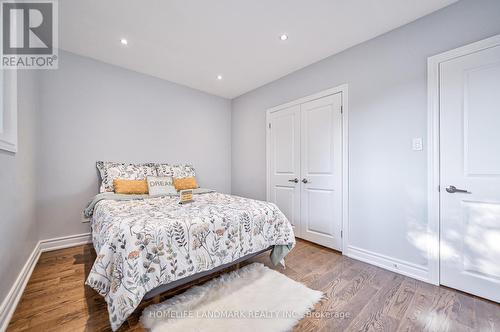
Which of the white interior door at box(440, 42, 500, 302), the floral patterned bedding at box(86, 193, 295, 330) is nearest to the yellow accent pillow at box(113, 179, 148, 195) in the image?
the floral patterned bedding at box(86, 193, 295, 330)

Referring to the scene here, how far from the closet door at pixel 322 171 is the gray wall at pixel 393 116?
172 mm

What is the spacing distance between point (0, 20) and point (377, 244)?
380cm

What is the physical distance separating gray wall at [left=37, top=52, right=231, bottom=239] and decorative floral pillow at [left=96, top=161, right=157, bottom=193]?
6.2 inches

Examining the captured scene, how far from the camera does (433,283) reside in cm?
184

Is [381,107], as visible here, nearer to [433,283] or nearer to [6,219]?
[433,283]

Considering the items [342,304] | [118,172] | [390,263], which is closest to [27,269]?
[118,172]

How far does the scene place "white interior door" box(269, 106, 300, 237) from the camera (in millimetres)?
3061

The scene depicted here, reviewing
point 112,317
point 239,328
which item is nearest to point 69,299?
point 112,317

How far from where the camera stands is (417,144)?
1.97 m

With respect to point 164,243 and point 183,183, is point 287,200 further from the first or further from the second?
point 164,243

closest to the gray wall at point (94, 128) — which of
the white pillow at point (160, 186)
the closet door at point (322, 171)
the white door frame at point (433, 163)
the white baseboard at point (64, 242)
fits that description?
the white baseboard at point (64, 242)

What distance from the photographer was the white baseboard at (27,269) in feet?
4.40

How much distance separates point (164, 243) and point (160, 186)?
1.53 meters

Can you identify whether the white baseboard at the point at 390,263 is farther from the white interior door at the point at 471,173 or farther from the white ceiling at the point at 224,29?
the white ceiling at the point at 224,29
